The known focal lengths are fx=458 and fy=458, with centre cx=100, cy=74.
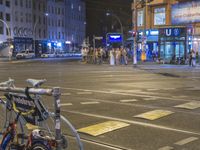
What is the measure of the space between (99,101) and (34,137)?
8.25m

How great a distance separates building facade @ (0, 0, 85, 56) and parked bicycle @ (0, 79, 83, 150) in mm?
77907

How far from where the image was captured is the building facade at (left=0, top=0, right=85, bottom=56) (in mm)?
93938

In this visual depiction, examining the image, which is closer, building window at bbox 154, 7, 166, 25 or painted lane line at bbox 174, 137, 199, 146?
painted lane line at bbox 174, 137, 199, 146

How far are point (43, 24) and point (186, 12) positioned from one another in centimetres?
6078

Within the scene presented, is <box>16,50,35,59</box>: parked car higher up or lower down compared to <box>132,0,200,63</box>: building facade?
lower down

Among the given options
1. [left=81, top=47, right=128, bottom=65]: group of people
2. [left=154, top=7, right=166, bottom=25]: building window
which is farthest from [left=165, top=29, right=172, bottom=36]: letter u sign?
[left=154, top=7, right=166, bottom=25]: building window

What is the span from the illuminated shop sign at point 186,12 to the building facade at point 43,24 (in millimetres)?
38108

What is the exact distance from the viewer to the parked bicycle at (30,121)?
5.56 meters

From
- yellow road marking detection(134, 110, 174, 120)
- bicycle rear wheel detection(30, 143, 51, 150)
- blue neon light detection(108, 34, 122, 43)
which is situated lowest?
yellow road marking detection(134, 110, 174, 120)

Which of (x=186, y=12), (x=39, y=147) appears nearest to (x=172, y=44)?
(x=186, y=12)

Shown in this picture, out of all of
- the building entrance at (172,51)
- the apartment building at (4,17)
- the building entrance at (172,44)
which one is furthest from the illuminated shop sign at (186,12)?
the apartment building at (4,17)

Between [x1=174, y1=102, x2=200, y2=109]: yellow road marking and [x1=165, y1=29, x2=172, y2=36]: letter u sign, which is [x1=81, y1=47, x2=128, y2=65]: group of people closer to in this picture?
[x1=165, y1=29, x2=172, y2=36]: letter u sign

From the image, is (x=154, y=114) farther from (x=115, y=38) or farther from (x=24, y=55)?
(x=24, y=55)

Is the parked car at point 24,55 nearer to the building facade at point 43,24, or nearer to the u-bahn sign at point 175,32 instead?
the building facade at point 43,24
